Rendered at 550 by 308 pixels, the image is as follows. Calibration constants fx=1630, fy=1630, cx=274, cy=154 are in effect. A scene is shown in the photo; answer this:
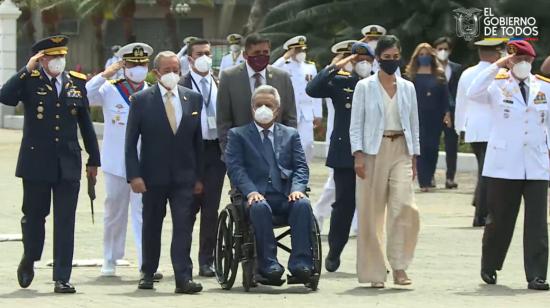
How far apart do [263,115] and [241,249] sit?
3.48ft

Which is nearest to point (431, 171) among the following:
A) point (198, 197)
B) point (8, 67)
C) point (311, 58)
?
point (198, 197)

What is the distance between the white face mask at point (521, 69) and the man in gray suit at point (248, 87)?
6.37ft

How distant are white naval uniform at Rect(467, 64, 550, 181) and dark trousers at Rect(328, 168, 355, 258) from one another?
58.1 inches

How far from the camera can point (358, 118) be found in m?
12.6

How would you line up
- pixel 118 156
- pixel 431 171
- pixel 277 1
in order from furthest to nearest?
1. pixel 277 1
2. pixel 431 171
3. pixel 118 156

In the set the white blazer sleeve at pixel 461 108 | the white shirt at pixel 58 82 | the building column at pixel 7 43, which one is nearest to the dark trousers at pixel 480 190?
the white blazer sleeve at pixel 461 108

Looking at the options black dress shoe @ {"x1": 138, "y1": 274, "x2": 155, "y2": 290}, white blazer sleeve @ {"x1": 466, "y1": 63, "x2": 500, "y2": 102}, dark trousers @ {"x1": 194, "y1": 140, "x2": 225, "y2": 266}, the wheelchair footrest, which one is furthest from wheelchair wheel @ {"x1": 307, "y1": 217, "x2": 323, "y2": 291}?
white blazer sleeve @ {"x1": 466, "y1": 63, "x2": 500, "y2": 102}

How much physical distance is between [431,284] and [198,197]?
2.27m

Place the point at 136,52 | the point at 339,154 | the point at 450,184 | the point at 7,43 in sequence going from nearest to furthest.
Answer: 1. the point at 136,52
2. the point at 339,154
3. the point at 450,184
4. the point at 7,43

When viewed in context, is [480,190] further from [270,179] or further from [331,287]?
[270,179]

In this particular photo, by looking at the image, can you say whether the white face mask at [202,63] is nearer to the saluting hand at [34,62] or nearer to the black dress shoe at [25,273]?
the saluting hand at [34,62]

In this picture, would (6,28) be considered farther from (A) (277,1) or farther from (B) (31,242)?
(B) (31,242)

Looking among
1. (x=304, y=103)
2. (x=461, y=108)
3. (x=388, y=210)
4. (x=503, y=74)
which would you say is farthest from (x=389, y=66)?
(x=304, y=103)

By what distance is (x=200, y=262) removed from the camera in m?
13.6
